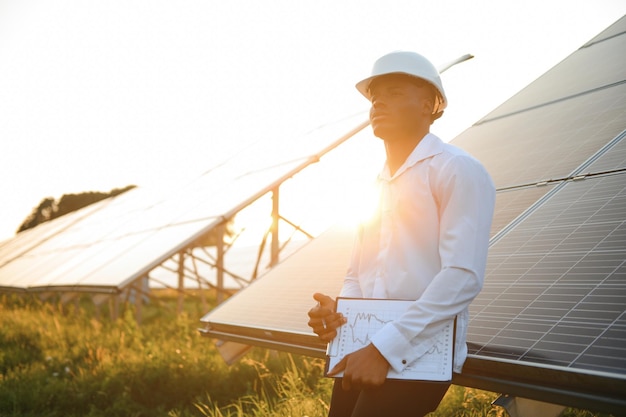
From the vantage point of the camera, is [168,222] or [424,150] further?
[168,222]

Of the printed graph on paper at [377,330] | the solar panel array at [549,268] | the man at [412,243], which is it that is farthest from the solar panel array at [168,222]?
the printed graph on paper at [377,330]

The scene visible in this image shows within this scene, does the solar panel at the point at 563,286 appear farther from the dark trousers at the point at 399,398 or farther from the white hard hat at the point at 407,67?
the white hard hat at the point at 407,67

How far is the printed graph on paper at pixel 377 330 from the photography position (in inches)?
77.2

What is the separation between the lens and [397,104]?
227 centimetres

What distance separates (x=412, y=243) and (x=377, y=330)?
1.15 ft

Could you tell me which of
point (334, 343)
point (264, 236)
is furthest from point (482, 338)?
point (264, 236)

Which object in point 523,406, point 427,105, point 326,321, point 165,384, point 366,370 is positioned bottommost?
point 165,384

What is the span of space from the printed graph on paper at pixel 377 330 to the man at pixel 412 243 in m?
0.03

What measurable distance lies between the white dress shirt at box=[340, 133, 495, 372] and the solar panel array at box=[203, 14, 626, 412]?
331 millimetres

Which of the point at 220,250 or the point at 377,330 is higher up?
the point at 377,330

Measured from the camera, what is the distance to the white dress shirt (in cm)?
195

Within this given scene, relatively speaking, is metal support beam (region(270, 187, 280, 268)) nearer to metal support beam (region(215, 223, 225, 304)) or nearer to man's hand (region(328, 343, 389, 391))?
metal support beam (region(215, 223, 225, 304))

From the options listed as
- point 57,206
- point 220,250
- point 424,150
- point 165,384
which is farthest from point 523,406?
point 57,206

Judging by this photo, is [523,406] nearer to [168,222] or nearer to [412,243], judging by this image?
[412,243]
